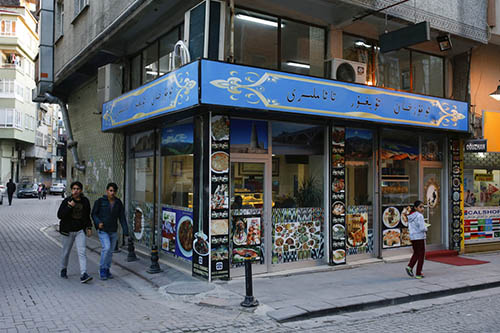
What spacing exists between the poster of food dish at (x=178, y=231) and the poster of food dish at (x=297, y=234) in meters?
1.75

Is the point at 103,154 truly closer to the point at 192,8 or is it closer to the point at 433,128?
the point at 192,8

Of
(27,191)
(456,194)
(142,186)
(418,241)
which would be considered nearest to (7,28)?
(27,191)

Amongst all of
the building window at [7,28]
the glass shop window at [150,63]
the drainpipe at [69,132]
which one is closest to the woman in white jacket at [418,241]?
the glass shop window at [150,63]

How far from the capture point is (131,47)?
12.0m

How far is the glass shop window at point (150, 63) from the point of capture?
36.3 feet

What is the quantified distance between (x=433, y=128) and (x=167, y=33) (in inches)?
279

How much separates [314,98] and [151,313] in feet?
16.4

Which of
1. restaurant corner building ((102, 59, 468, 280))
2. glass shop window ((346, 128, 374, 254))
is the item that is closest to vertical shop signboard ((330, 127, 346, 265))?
restaurant corner building ((102, 59, 468, 280))

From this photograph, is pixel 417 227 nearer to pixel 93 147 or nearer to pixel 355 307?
pixel 355 307

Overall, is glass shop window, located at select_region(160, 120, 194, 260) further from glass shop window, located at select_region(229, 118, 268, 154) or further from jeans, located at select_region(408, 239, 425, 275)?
jeans, located at select_region(408, 239, 425, 275)

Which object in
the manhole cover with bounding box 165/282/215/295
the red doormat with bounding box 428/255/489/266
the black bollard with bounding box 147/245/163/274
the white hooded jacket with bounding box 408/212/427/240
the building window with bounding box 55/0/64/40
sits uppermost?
the building window with bounding box 55/0/64/40

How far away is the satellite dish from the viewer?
981 cm

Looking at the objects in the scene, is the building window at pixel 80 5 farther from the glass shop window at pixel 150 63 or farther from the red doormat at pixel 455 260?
the red doormat at pixel 455 260

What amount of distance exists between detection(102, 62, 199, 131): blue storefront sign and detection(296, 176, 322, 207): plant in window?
3399mm
